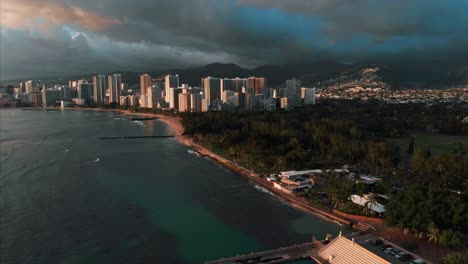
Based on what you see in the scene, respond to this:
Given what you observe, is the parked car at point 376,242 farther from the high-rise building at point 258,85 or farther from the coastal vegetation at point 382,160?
the high-rise building at point 258,85

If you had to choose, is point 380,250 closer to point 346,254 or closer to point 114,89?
point 346,254

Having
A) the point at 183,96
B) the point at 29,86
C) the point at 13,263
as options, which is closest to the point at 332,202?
the point at 13,263

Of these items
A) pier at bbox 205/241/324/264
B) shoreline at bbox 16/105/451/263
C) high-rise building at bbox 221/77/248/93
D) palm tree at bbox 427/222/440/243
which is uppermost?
high-rise building at bbox 221/77/248/93

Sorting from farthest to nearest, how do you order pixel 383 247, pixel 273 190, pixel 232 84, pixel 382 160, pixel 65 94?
pixel 65 94 < pixel 232 84 < pixel 382 160 < pixel 273 190 < pixel 383 247

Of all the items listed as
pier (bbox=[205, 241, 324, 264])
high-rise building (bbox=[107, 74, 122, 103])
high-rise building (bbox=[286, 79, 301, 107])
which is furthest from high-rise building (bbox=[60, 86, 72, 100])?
pier (bbox=[205, 241, 324, 264])

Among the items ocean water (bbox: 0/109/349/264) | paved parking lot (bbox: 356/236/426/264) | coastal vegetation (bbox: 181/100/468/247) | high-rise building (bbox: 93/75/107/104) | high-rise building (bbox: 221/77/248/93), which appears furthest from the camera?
high-rise building (bbox: 93/75/107/104)

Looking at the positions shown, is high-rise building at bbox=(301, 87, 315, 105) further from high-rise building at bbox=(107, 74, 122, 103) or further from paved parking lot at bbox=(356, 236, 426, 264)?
paved parking lot at bbox=(356, 236, 426, 264)

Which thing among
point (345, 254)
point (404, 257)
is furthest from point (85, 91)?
point (404, 257)
